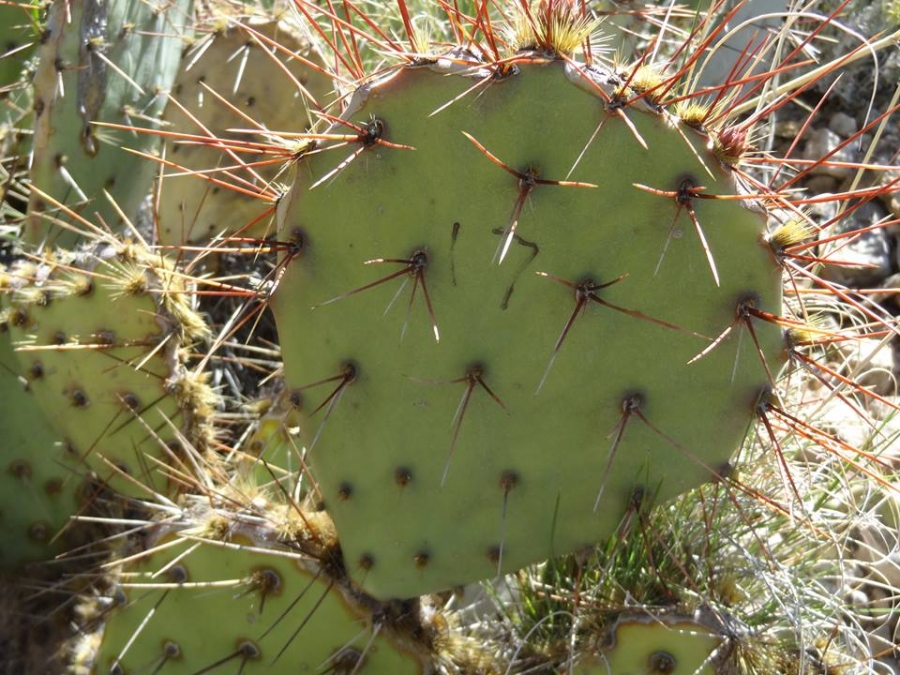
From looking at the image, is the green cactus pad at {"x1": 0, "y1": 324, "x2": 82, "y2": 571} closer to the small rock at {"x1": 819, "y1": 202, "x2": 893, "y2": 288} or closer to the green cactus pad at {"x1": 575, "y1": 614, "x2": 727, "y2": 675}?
the green cactus pad at {"x1": 575, "y1": 614, "x2": 727, "y2": 675}

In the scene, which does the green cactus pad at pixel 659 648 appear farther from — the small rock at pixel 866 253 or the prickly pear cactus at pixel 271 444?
the small rock at pixel 866 253

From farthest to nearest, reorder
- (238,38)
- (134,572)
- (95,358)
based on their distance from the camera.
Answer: (238,38) < (95,358) < (134,572)

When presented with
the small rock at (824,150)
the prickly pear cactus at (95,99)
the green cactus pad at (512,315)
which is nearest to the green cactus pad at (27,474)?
the prickly pear cactus at (95,99)

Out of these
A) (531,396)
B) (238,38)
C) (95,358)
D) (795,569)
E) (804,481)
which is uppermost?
(238,38)

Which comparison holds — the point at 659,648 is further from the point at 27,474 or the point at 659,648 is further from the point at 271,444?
the point at 27,474

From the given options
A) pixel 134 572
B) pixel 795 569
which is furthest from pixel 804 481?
pixel 134 572

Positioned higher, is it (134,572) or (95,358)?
(95,358)

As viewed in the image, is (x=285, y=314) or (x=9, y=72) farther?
(x=9, y=72)

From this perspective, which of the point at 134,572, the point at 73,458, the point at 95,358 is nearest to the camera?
the point at 134,572

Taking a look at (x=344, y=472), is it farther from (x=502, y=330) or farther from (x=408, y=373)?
(x=502, y=330)
